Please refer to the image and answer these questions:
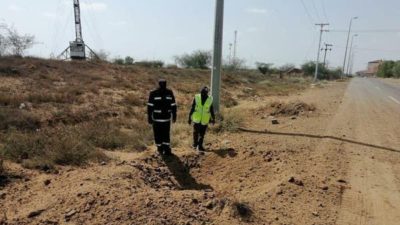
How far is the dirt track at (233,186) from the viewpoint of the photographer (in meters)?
5.41

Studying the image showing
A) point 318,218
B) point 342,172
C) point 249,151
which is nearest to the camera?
point 318,218

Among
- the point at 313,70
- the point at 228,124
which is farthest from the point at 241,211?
the point at 313,70

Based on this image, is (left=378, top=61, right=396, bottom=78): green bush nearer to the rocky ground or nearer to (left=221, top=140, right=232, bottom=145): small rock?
(left=221, top=140, right=232, bottom=145): small rock

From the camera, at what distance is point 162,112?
8.77m

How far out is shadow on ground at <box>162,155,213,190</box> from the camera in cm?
742

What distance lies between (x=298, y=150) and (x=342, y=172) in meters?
1.64

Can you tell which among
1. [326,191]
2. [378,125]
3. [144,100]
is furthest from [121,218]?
[144,100]

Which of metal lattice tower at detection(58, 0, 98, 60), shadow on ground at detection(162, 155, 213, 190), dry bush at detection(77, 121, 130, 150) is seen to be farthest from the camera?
metal lattice tower at detection(58, 0, 98, 60)

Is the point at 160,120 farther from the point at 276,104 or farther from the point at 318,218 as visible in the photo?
the point at 276,104

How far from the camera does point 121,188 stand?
20.0ft

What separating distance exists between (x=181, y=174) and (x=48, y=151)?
269 cm

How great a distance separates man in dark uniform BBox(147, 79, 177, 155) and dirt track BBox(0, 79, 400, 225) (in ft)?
1.32

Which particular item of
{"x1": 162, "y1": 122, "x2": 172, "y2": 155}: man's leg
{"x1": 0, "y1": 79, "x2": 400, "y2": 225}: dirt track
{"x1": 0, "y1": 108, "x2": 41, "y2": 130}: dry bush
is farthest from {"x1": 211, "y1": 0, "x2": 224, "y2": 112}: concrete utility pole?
{"x1": 0, "y1": 108, "x2": 41, "y2": 130}: dry bush

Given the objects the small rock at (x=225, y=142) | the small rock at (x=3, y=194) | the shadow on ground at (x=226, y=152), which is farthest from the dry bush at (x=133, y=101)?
the small rock at (x=3, y=194)
